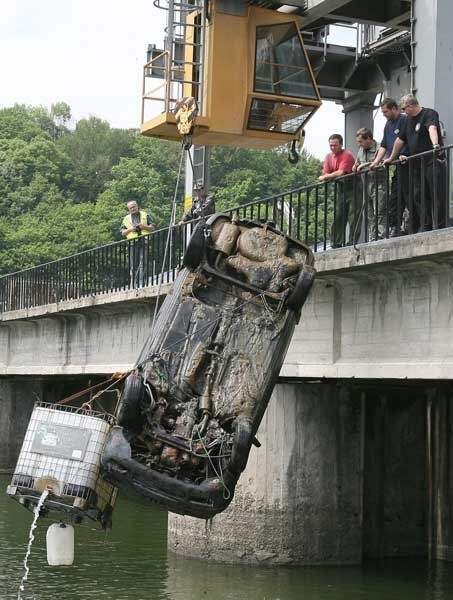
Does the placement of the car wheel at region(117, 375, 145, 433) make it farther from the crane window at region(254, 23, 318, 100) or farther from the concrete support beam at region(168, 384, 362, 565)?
the crane window at region(254, 23, 318, 100)

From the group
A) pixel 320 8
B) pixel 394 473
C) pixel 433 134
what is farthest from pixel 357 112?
pixel 433 134

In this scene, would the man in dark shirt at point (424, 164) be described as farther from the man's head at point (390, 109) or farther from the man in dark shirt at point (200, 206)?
the man in dark shirt at point (200, 206)

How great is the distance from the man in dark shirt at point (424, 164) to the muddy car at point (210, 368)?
153 cm

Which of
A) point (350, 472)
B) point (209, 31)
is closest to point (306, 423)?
point (350, 472)

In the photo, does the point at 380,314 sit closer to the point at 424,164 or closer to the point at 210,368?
the point at 424,164

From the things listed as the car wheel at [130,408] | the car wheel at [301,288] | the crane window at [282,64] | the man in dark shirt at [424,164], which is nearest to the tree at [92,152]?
the crane window at [282,64]

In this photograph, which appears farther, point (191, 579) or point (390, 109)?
point (191, 579)

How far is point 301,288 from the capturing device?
46.6 feet

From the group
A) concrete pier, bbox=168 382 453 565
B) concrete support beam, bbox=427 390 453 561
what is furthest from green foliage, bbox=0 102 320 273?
concrete pier, bbox=168 382 453 565

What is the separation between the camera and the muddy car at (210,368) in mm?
13242

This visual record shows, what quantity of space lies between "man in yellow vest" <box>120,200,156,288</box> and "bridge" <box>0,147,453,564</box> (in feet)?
0.18

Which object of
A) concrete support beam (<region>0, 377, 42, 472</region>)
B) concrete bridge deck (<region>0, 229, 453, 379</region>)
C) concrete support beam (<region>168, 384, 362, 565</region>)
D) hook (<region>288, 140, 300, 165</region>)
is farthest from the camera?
concrete support beam (<region>0, 377, 42, 472</region>)

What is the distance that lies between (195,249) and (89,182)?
84.4 m

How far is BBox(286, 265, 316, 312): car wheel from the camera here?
46.5ft
